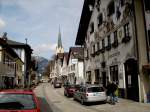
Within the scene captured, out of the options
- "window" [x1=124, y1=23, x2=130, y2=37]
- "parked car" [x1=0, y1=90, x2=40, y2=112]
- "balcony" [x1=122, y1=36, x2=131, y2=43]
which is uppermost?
"window" [x1=124, y1=23, x2=130, y2=37]

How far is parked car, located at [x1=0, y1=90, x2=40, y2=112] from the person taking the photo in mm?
7547

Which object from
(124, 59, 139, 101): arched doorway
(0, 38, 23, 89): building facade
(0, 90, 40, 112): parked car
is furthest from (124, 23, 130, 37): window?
(0, 90, 40, 112): parked car

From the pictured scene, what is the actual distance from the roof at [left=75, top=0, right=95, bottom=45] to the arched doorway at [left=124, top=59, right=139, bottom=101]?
584 inches

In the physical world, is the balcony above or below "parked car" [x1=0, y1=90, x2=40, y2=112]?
above

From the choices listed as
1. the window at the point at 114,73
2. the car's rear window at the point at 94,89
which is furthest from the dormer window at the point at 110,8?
the car's rear window at the point at 94,89

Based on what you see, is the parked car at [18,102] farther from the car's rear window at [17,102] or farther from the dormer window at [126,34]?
the dormer window at [126,34]

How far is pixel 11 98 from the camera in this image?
25.9 ft

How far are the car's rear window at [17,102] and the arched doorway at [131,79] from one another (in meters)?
14.6

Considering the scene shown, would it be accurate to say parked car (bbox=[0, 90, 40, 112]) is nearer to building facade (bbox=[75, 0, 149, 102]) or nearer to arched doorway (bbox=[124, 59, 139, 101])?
building facade (bbox=[75, 0, 149, 102])

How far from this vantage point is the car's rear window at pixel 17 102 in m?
7.62

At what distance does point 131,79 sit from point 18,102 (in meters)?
15.9

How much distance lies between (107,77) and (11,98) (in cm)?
2181

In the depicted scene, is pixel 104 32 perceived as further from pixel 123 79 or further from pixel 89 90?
pixel 89 90

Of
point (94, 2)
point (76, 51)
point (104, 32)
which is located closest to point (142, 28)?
point (104, 32)
